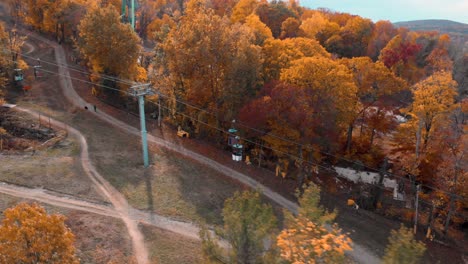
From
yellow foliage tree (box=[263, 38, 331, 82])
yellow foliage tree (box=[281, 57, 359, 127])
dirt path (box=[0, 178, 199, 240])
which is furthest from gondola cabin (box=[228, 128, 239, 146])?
dirt path (box=[0, 178, 199, 240])

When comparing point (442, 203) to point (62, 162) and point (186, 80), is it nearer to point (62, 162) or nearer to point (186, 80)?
point (186, 80)

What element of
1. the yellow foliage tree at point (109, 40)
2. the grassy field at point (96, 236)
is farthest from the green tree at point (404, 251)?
the yellow foliage tree at point (109, 40)

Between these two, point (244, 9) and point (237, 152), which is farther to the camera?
point (244, 9)

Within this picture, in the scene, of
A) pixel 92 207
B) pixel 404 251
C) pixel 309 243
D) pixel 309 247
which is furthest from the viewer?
pixel 92 207

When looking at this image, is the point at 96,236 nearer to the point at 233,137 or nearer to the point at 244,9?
the point at 233,137

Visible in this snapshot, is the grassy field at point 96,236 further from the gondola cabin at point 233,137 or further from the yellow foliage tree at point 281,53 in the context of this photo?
the yellow foliage tree at point 281,53

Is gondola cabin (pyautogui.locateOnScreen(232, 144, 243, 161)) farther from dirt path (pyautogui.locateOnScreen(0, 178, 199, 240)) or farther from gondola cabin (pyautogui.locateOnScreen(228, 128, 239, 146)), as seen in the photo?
dirt path (pyautogui.locateOnScreen(0, 178, 199, 240))

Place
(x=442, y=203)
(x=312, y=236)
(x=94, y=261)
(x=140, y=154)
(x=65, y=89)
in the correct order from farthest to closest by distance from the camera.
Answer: (x=65, y=89)
(x=140, y=154)
(x=442, y=203)
(x=94, y=261)
(x=312, y=236)

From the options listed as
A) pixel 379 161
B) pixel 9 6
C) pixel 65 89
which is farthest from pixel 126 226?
pixel 9 6

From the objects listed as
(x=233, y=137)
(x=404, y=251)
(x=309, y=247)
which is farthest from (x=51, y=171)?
(x=404, y=251)
